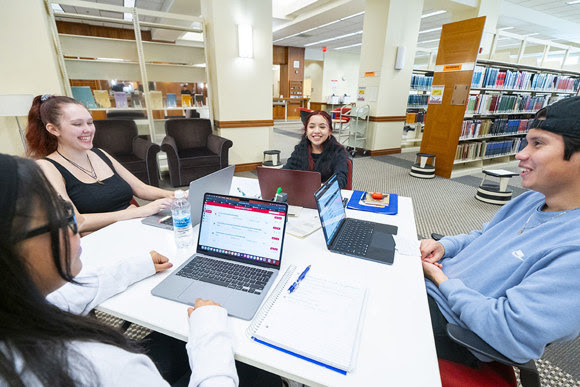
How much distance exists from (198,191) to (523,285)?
117cm

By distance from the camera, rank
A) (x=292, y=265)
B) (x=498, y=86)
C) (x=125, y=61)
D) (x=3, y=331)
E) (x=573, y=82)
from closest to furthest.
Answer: (x=3, y=331) < (x=292, y=265) < (x=125, y=61) < (x=498, y=86) < (x=573, y=82)

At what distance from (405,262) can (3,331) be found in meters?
1.11

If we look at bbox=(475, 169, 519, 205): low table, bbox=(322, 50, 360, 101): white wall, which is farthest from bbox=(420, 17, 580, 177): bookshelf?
bbox=(322, 50, 360, 101): white wall

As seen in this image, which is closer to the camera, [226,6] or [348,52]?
[226,6]

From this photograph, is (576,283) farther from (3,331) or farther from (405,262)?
(3,331)

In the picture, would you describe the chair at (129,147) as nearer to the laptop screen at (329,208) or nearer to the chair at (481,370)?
the laptop screen at (329,208)

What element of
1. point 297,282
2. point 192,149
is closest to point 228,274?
point 297,282

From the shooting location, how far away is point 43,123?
1494 mm

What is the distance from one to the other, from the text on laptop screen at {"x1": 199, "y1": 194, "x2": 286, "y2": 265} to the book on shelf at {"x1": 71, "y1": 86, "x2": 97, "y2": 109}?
405 cm

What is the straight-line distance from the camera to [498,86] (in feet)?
14.5

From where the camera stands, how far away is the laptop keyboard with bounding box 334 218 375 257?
1.14 meters

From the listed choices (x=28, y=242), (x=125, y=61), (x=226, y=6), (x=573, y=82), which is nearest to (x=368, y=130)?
(x=226, y=6)

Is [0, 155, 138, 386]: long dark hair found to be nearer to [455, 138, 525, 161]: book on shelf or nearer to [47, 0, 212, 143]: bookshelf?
[47, 0, 212, 143]: bookshelf

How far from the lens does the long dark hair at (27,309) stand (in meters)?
0.38
